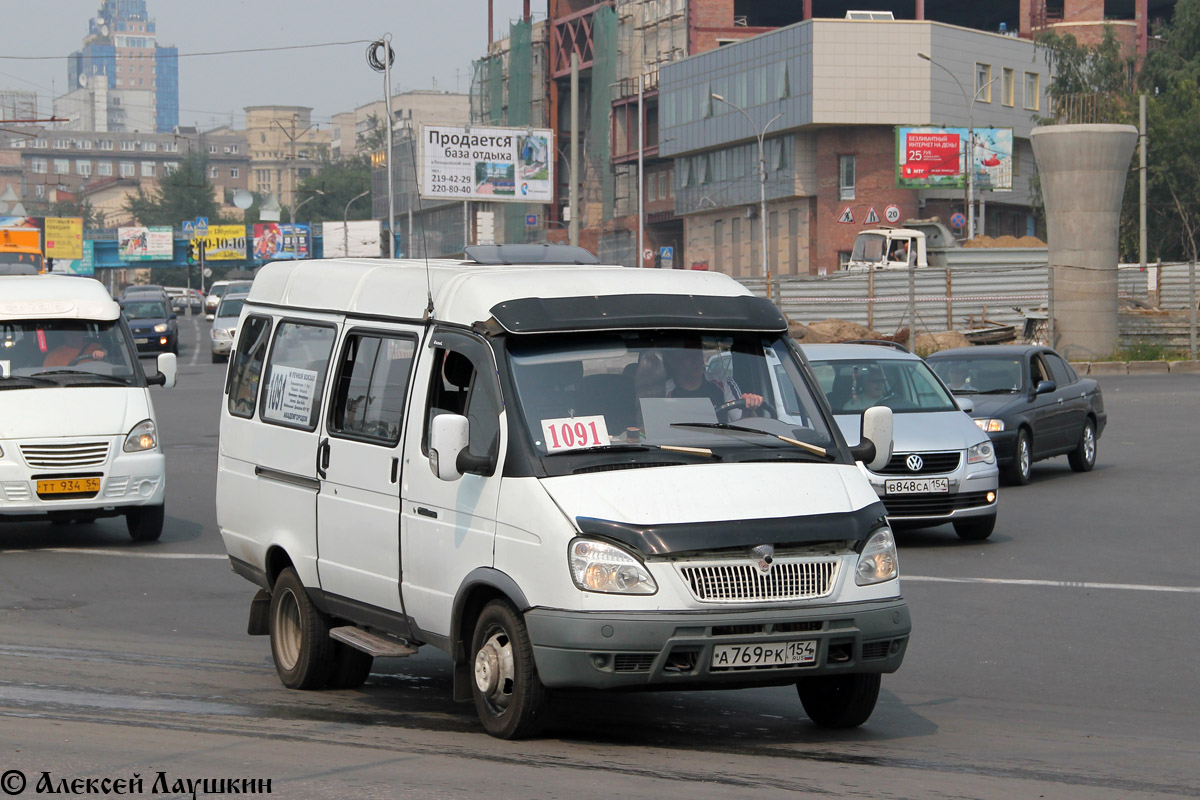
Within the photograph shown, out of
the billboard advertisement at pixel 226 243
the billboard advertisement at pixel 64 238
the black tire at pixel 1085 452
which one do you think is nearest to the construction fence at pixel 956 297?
the black tire at pixel 1085 452

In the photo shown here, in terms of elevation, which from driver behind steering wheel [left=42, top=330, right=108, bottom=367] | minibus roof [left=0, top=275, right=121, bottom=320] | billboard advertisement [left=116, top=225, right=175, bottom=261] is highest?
billboard advertisement [left=116, top=225, right=175, bottom=261]

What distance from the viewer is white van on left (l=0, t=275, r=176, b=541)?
43.3 ft

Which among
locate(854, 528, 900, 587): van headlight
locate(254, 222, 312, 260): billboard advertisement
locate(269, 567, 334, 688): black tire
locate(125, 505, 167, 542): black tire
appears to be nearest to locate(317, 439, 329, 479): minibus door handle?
locate(269, 567, 334, 688): black tire

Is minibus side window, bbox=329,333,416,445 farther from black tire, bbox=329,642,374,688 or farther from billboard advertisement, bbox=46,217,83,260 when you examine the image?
billboard advertisement, bbox=46,217,83,260

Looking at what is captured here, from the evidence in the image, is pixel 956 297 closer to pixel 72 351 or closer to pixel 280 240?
pixel 72 351

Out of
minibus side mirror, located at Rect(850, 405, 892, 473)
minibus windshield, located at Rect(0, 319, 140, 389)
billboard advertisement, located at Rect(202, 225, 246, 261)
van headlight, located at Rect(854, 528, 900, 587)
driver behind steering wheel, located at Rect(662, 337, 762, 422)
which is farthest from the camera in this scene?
billboard advertisement, located at Rect(202, 225, 246, 261)

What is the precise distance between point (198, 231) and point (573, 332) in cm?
12944

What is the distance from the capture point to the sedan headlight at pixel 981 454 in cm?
1343

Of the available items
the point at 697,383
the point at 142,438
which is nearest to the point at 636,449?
the point at 697,383

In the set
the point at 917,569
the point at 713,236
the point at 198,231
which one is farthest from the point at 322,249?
the point at 917,569

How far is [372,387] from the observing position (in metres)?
7.53

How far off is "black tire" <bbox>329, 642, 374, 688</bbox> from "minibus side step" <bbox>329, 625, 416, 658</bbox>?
0.21 metres

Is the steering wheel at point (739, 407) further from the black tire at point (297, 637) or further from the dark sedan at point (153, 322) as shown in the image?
the dark sedan at point (153, 322)

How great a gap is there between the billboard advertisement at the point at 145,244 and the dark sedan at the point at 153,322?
8368 cm
